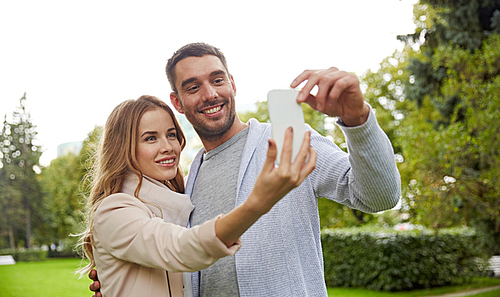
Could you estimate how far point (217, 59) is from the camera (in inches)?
100

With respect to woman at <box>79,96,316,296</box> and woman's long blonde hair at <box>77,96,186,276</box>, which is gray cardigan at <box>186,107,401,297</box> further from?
woman's long blonde hair at <box>77,96,186,276</box>

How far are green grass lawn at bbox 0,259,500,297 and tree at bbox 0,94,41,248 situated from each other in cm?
438

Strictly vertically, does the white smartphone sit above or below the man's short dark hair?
below

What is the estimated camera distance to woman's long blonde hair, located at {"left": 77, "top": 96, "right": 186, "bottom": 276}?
2033 mm

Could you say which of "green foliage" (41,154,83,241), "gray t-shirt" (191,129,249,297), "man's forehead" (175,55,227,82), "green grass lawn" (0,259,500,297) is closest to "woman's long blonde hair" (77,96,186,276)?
"man's forehead" (175,55,227,82)

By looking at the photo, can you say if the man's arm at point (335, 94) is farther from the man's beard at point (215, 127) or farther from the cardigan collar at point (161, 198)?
the man's beard at point (215, 127)

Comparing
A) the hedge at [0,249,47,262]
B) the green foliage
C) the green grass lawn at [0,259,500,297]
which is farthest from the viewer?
the green foliage

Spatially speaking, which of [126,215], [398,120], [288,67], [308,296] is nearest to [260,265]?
[308,296]

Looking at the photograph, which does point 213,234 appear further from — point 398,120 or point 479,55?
point 398,120

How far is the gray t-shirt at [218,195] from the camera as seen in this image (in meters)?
2.05

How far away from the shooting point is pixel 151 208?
1.97 metres

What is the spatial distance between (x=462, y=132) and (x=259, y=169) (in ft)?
27.9

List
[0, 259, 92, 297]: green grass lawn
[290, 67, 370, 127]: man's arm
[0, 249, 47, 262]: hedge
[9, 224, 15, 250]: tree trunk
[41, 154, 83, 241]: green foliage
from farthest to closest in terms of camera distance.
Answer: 1. [41, 154, 83, 241]: green foliage
2. [9, 224, 15, 250]: tree trunk
3. [0, 249, 47, 262]: hedge
4. [0, 259, 92, 297]: green grass lawn
5. [290, 67, 370, 127]: man's arm

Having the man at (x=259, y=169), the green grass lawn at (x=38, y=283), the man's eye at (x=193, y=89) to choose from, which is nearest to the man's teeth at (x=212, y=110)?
the man at (x=259, y=169)
